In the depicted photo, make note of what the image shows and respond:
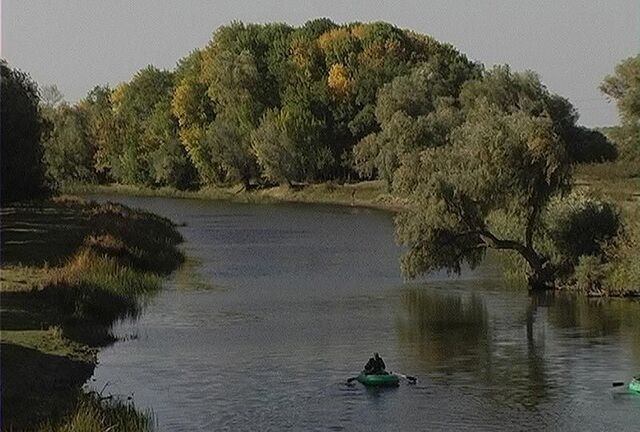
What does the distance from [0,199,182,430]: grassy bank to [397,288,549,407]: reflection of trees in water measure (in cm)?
890

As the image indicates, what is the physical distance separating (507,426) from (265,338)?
11.5 metres

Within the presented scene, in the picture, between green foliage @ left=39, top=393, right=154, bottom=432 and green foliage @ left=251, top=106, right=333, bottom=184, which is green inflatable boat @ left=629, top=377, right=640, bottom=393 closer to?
green foliage @ left=39, top=393, right=154, bottom=432

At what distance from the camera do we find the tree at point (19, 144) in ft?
165

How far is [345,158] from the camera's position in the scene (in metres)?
107

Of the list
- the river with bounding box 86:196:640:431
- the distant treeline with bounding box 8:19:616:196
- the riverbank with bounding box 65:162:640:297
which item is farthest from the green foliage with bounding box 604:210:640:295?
the distant treeline with bounding box 8:19:616:196

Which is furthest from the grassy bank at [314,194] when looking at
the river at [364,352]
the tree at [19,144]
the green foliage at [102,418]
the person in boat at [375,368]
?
the green foliage at [102,418]

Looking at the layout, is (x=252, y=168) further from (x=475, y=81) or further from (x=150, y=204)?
(x=475, y=81)

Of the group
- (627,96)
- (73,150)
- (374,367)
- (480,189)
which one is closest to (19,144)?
(480,189)

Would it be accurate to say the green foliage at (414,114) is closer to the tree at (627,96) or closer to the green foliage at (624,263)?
the tree at (627,96)

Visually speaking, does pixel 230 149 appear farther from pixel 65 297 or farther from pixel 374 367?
pixel 374 367

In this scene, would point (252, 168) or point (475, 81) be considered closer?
point (475, 81)

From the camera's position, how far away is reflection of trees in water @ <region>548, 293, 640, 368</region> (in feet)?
110

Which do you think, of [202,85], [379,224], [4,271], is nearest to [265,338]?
[4,271]

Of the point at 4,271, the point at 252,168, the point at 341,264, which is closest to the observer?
the point at 4,271
